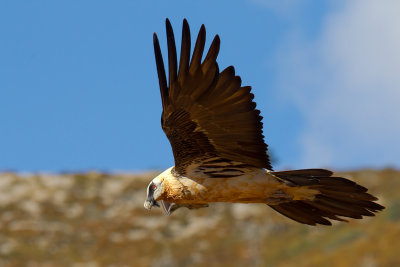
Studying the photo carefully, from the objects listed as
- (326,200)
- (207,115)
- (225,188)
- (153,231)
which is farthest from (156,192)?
(153,231)

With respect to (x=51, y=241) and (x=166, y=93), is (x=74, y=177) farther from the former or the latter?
(x=166, y=93)

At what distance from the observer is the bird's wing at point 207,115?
26.6 feet

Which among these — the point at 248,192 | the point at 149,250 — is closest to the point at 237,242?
the point at 149,250

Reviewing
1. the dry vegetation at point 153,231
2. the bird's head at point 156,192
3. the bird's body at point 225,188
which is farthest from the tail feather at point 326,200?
the dry vegetation at point 153,231

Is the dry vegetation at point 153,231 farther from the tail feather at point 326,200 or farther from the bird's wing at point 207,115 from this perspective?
the bird's wing at point 207,115

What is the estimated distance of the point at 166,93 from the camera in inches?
330

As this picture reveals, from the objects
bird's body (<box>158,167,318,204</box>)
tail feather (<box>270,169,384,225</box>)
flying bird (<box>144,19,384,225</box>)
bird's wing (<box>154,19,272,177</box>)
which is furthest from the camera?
tail feather (<box>270,169,384,225</box>)

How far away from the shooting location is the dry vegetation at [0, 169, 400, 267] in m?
38.5

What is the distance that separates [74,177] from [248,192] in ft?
148

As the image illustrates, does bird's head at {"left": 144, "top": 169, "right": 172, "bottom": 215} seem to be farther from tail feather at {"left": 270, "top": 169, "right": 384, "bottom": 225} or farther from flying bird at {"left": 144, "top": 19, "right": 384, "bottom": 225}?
tail feather at {"left": 270, "top": 169, "right": 384, "bottom": 225}

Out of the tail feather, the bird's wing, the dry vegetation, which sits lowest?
the tail feather

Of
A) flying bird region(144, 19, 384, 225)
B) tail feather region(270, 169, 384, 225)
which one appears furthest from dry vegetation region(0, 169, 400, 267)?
flying bird region(144, 19, 384, 225)

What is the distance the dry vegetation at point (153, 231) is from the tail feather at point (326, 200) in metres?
23.6

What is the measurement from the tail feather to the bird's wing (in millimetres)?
493
